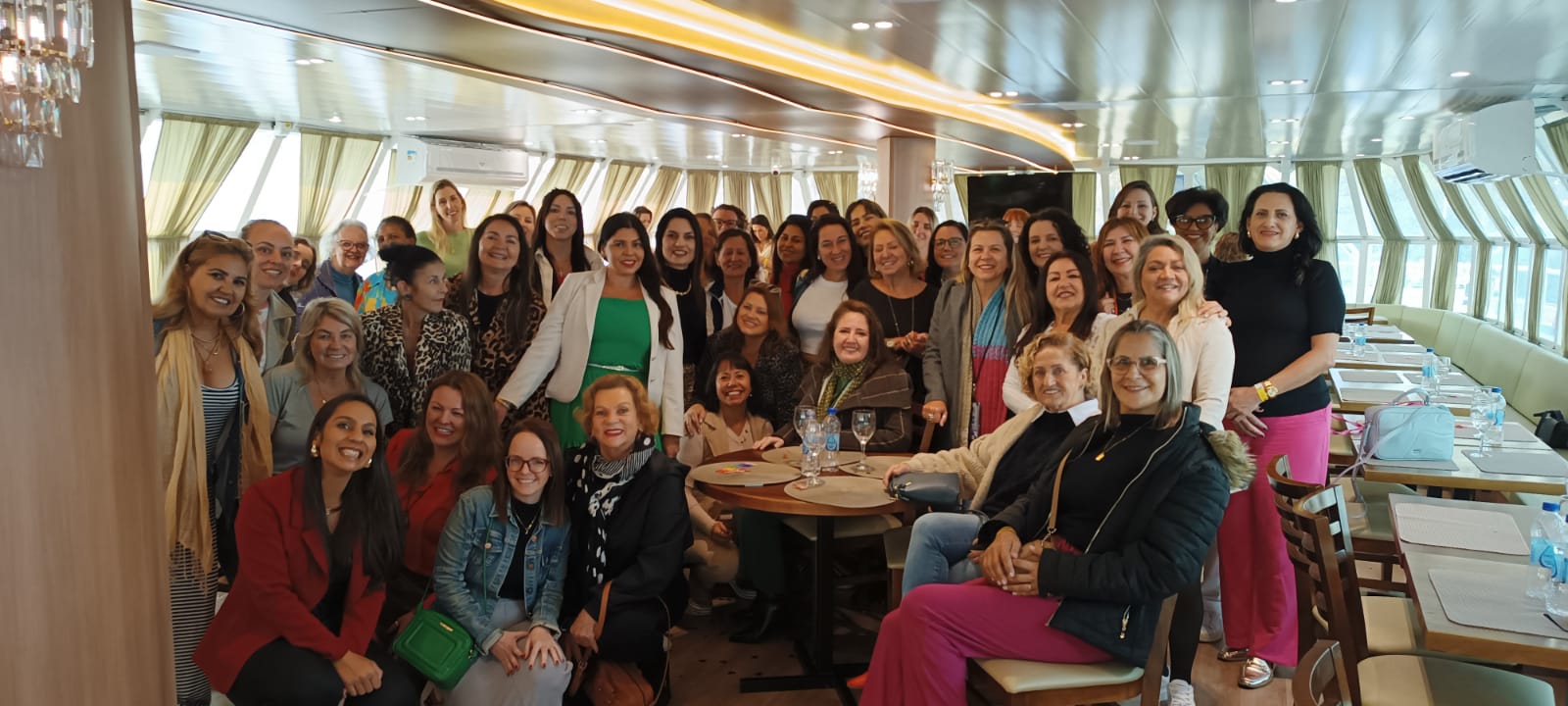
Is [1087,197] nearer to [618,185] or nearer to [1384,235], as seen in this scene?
[1384,235]

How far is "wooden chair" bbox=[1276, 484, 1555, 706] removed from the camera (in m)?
2.52

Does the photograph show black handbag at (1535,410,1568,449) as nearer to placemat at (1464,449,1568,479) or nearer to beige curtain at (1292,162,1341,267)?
placemat at (1464,449,1568,479)

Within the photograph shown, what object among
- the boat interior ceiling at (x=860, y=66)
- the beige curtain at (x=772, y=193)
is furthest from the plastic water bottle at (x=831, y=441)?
the beige curtain at (x=772, y=193)

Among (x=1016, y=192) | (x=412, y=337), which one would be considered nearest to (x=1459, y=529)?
(x=412, y=337)

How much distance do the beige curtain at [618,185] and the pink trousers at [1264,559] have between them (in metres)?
12.7

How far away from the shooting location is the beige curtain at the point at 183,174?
984 centimetres

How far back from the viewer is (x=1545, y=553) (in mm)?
2412

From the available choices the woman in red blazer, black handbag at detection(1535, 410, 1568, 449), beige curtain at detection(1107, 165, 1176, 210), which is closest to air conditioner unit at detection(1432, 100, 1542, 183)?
black handbag at detection(1535, 410, 1568, 449)

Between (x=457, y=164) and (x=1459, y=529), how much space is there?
1095 centimetres

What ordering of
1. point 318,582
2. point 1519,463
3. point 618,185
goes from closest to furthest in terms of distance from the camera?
point 318,582 < point 1519,463 < point 618,185

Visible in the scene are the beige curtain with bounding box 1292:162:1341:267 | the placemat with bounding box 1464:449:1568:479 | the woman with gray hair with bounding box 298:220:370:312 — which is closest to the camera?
the placemat with bounding box 1464:449:1568:479

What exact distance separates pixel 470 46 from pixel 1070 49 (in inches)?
128

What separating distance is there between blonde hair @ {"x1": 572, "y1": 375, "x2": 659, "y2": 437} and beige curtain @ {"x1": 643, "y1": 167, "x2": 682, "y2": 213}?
13.8 meters

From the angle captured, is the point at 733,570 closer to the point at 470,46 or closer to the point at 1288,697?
the point at 1288,697
